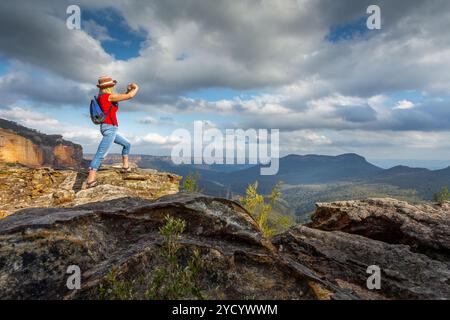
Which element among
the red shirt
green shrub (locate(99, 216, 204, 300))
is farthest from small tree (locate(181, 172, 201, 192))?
green shrub (locate(99, 216, 204, 300))

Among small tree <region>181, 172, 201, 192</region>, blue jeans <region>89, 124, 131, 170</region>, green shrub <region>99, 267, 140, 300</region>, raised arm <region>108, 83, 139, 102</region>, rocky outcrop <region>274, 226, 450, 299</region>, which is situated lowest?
rocky outcrop <region>274, 226, 450, 299</region>

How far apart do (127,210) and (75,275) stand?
3.22 metres

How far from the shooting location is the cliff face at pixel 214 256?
6.75 metres

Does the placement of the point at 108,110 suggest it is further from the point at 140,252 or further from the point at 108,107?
the point at 140,252

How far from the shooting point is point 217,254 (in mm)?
7691

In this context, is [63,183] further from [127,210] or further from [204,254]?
[204,254]

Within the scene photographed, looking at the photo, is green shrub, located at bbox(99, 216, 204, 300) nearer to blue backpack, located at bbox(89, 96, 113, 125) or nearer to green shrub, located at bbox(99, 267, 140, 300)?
green shrub, located at bbox(99, 267, 140, 300)

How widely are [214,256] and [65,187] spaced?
12376 millimetres

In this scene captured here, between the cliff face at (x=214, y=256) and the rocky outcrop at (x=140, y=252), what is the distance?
22 mm

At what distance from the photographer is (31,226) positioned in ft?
25.6

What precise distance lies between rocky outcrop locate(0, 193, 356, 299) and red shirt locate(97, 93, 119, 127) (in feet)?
19.7

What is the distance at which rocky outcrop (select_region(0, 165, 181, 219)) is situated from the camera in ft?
49.9

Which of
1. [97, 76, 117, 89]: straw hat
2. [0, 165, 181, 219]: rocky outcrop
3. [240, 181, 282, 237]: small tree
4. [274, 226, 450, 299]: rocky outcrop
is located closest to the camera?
[274, 226, 450, 299]: rocky outcrop
